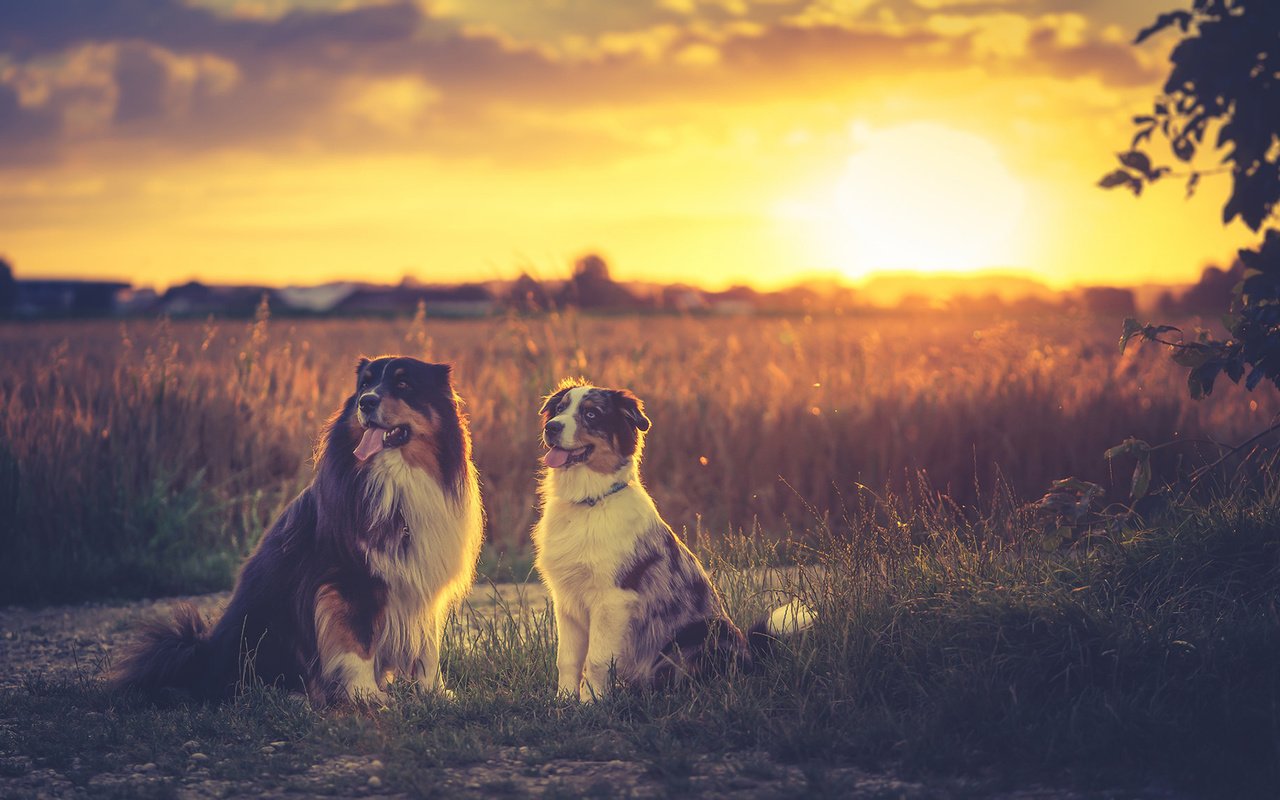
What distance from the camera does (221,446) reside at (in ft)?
37.0

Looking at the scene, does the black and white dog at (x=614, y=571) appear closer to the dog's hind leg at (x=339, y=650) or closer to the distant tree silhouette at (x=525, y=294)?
the dog's hind leg at (x=339, y=650)

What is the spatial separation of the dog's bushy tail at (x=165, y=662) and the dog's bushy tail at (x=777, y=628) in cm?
294

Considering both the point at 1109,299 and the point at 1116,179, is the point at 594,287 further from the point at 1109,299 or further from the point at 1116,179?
the point at 1109,299

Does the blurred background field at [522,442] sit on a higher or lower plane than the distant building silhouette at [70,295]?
lower

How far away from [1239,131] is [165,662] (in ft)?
21.0

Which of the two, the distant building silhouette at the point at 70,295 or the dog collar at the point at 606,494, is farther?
the distant building silhouette at the point at 70,295

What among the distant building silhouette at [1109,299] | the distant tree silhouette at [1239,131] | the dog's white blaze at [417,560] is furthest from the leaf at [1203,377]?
the distant building silhouette at [1109,299]

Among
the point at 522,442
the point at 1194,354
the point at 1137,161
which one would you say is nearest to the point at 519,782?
the point at 1194,354

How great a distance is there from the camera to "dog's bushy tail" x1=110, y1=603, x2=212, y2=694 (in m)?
5.91

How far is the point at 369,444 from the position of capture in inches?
225

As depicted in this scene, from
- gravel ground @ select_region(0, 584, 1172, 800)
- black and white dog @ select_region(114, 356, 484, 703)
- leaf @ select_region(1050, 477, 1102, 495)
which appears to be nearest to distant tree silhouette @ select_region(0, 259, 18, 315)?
black and white dog @ select_region(114, 356, 484, 703)

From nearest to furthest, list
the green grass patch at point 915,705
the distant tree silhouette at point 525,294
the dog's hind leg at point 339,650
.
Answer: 1. the green grass patch at point 915,705
2. the dog's hind leg at point 339,650
3. the distant tree silhouette at point 525,294

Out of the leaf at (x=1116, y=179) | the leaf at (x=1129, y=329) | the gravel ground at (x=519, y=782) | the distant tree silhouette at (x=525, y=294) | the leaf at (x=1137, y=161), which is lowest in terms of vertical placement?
the gravel ground at (x=519, y=782)

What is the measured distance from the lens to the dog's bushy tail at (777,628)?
19.2 feet
